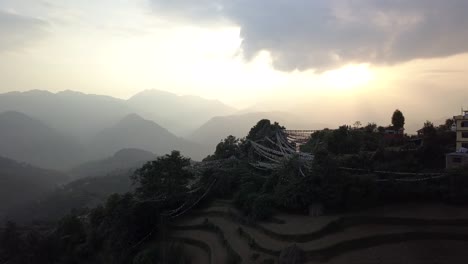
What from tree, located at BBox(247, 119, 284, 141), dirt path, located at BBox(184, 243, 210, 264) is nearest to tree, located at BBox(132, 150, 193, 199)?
dirt path, located at BBox(184, 243, 210, 264)

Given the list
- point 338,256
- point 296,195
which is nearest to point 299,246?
point 338,256

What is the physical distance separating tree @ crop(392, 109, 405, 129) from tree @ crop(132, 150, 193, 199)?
1534 cm

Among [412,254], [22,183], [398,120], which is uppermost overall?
[398,120]

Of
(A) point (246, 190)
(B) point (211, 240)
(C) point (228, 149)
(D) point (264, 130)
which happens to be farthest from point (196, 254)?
(D) point (264, 130)

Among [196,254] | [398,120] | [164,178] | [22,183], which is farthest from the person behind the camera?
[22,183]

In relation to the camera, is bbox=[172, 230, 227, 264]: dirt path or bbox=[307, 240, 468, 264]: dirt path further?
bbox=[172, 230, 227, 264]: dirt path

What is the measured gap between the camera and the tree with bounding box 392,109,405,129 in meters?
29.2

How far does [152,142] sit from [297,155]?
166 metres

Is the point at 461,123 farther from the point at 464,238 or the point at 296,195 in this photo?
the point at 296,195

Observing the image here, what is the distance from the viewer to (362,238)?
A: 1487cm

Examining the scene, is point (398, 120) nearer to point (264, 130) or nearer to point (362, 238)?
point (264, 130)

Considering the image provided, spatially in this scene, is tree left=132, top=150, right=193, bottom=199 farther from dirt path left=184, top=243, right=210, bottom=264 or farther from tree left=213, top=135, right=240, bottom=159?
dirt path left=184, top=243, right=210, bottom=264

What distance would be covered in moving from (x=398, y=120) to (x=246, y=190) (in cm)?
1365

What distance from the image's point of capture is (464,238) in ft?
46.2
